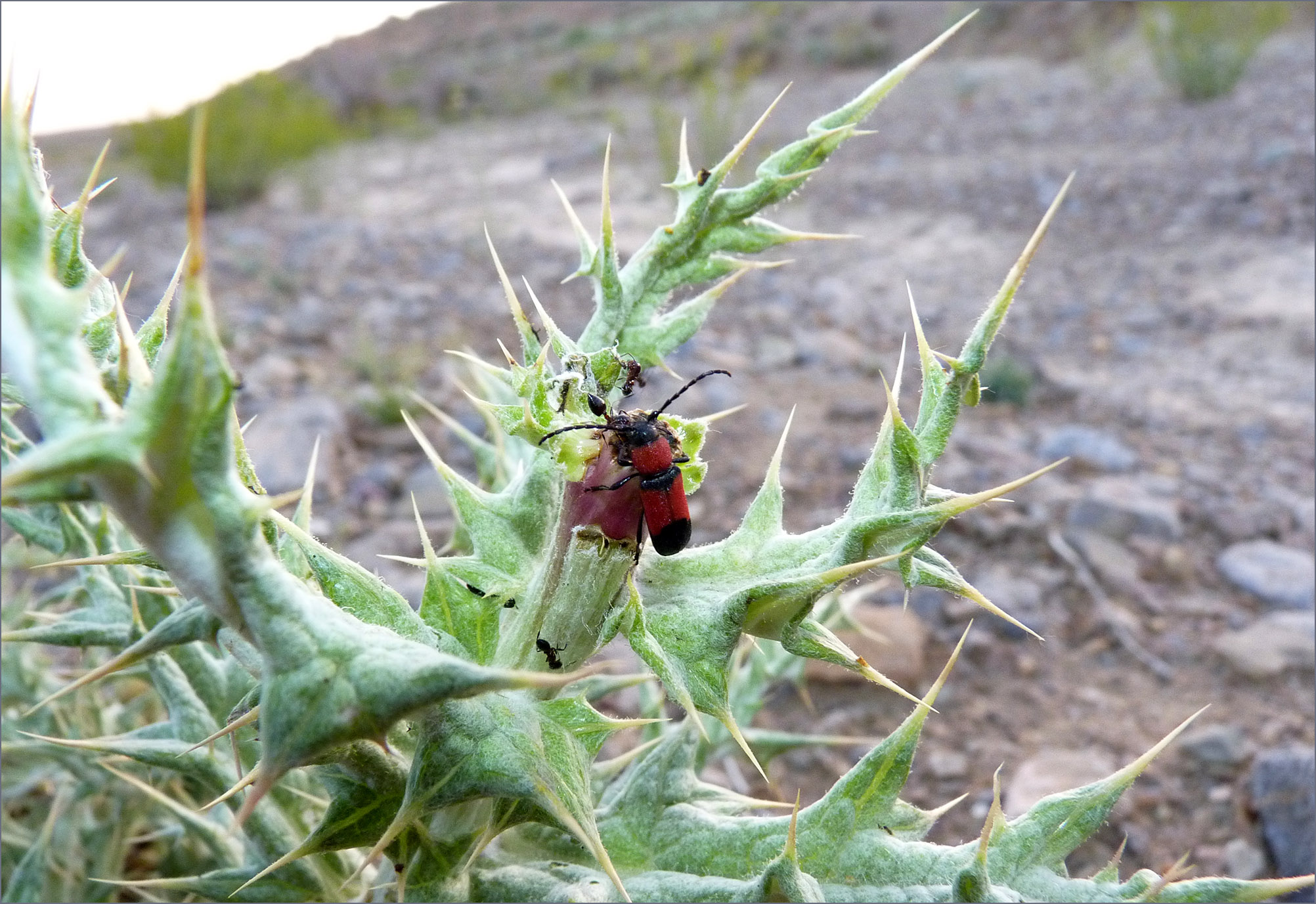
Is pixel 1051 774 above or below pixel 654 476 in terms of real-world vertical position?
below

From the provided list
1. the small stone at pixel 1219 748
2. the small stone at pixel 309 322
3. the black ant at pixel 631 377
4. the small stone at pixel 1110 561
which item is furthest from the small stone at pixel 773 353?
the black ant at pixel 631 377

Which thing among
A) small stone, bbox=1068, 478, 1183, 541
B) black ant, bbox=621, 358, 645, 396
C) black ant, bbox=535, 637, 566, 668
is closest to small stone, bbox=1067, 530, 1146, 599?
small stone, bbox=1068, 478, 1183, 541

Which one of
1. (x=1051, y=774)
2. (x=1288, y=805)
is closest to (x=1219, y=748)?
(x=1288, y=805)

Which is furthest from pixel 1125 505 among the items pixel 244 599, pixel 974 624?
pixel 244 599

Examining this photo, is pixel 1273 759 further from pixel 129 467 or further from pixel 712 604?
pixel 129 467

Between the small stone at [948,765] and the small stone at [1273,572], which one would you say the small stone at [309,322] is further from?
the small stone at [1273,572]

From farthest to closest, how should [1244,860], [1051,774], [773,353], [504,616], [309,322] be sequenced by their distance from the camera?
[309,322]
[773,353]
[1051,774]
[1244,860]
[504,616]

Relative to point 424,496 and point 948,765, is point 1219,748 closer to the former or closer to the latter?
point 948,765
